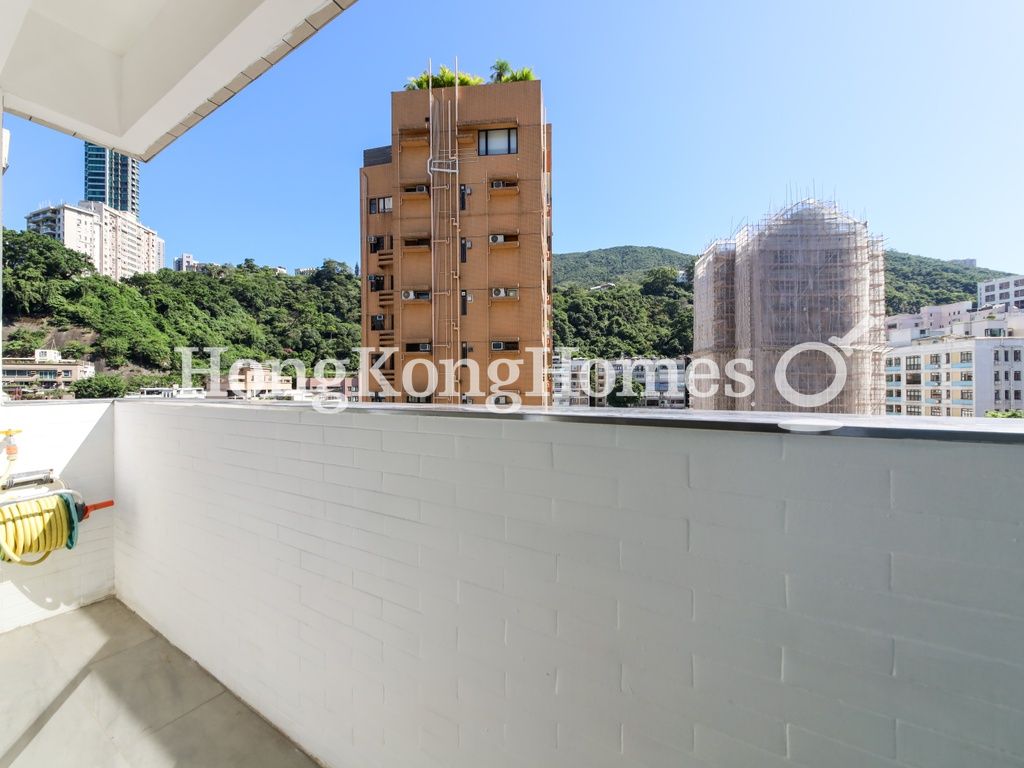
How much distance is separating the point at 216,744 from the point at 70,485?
192cm

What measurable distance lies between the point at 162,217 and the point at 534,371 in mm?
5262

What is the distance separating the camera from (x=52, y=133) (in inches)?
97.2

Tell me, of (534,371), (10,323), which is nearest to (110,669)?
(10,323)

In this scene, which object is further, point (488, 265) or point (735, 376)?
point (488, 265)

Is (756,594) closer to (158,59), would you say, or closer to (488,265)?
(158,59)

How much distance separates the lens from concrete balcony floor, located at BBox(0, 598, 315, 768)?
1.49m

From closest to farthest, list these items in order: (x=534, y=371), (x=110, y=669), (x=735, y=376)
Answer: (x=110, y=669) → (x=735, y=376) → (x=534, y=371)

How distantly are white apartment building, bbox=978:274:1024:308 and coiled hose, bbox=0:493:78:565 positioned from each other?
424 centimetres

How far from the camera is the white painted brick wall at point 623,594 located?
2.01ft

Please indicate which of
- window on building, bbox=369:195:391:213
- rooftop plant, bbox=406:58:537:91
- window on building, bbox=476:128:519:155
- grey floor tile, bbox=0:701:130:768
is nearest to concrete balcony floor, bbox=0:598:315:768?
grey floor tile, bbox=0:701:130:768

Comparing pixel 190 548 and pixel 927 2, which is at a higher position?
pixel 927 2

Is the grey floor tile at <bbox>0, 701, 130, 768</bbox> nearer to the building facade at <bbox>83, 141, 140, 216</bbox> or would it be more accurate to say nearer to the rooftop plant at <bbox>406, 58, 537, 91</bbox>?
the building facade at <bbox>83, 141, 140, 216</bbox>

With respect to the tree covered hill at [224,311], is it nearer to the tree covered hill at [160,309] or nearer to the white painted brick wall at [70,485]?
the tree covered hill at [160,309]

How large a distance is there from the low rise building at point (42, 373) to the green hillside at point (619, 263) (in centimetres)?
342
